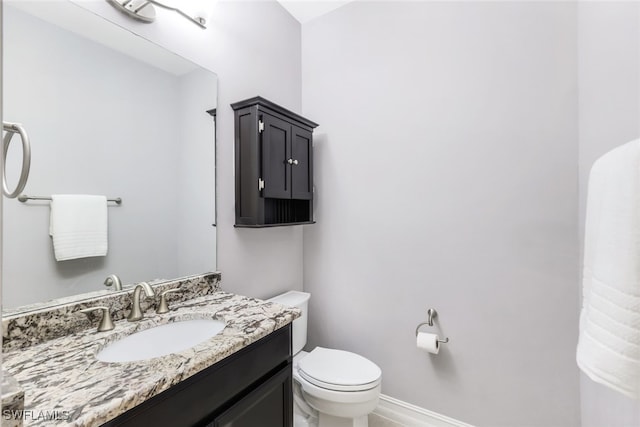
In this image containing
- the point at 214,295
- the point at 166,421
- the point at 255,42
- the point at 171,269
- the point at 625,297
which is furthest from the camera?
the point at 255,42

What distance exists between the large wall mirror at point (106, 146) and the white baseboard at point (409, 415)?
1319 mm

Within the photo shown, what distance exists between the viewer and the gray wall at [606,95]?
85 cm

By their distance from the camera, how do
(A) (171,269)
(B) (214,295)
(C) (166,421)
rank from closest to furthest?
(C) (166,421)
(A) (171,269)
(B) (214,295)

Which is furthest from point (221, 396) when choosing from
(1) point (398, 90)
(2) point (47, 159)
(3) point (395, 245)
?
(1) point (398, 90)

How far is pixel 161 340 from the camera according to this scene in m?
1.12

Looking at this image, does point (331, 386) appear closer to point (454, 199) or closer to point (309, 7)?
point (454, 199)

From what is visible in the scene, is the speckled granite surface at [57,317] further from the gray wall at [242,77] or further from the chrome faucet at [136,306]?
the gray wall at [242,77]

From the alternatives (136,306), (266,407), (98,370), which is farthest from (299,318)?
(98,370)

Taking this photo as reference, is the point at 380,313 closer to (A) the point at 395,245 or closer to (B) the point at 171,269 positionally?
(A) the point at 395,245

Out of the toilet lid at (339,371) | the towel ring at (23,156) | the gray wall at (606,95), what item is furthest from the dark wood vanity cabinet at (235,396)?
the gray wall at (606,95)

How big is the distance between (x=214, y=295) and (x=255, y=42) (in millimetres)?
1412

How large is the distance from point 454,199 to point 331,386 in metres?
1.12

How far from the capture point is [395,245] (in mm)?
1771

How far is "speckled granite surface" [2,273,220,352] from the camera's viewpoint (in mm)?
905
